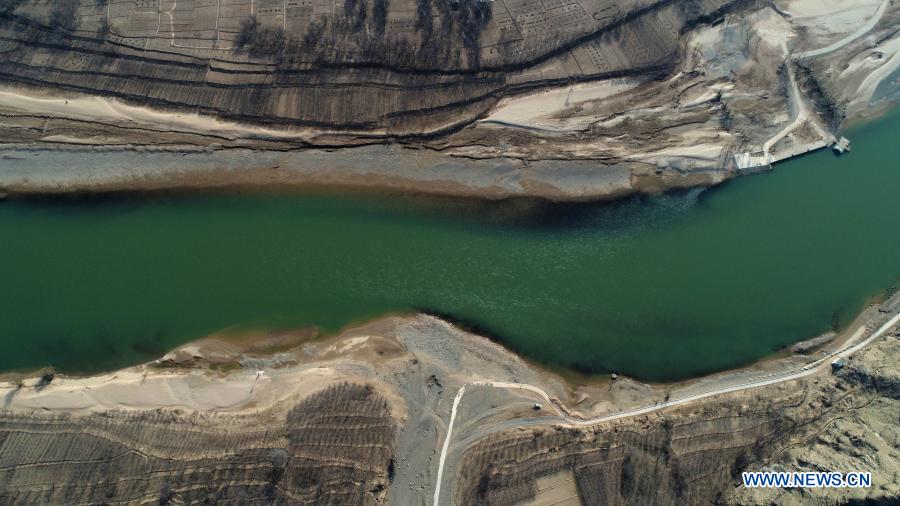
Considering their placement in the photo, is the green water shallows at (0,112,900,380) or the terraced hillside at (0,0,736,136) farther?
the terraced hillside at (0,0,736,136)

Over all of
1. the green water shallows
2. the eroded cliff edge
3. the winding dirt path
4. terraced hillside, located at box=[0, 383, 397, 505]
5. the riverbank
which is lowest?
terraced hillside, located at box=[0, 383, 397, 505]

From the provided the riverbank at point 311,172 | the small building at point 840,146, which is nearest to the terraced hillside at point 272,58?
the riverbank at point 311,172

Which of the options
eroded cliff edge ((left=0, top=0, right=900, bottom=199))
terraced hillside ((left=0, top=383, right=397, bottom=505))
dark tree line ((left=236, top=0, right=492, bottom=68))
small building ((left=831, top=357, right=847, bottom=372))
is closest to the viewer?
terraced hillside ((left=0, top=383, right=397, bottom=505))

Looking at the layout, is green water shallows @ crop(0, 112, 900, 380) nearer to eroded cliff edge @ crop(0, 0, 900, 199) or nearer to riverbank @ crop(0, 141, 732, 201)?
riverbank @ crop(0, 141, 732, 201)

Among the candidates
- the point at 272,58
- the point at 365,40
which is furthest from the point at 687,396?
the point at 272,58

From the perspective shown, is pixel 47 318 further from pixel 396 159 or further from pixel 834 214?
pixel 834 214

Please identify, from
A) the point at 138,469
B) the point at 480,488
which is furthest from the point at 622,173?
the point at 138,469

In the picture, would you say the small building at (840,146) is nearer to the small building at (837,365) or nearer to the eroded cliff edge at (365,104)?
the eroded cliff edge at (365,104)

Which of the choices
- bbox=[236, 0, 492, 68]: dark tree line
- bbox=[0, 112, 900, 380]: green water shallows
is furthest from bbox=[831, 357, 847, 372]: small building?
bbox=[236, 0, 492, 68]: dark tree line
